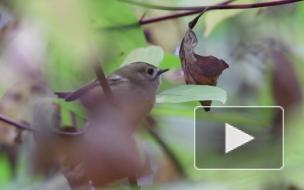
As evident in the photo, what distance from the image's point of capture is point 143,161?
3.43 ft

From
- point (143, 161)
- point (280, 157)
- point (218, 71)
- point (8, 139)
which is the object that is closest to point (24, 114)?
point (8, 139)

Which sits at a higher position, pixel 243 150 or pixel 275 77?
pixel 275 77

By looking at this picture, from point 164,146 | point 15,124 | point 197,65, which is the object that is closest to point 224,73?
point 197,65

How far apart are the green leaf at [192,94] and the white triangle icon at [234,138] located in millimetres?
52

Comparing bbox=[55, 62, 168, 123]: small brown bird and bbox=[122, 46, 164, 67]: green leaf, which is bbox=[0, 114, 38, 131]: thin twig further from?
bbox=[122, 46, 164, 67]: green leaf

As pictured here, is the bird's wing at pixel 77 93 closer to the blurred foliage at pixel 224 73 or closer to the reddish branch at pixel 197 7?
the blurred foliage at pixel 224 73

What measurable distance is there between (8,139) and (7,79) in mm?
105

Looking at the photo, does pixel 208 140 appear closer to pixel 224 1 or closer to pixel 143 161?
pixel 143 161

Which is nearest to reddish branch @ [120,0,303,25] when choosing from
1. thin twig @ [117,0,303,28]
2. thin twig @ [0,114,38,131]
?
thin twig @ [117,0,303,28]

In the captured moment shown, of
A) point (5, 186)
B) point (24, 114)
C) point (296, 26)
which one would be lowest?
point (5, 186)

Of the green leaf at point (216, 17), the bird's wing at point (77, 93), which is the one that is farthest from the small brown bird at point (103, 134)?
the green leaf at point (216, 17)

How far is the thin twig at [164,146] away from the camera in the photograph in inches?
40.6

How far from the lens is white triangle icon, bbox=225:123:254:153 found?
1.04 metres
